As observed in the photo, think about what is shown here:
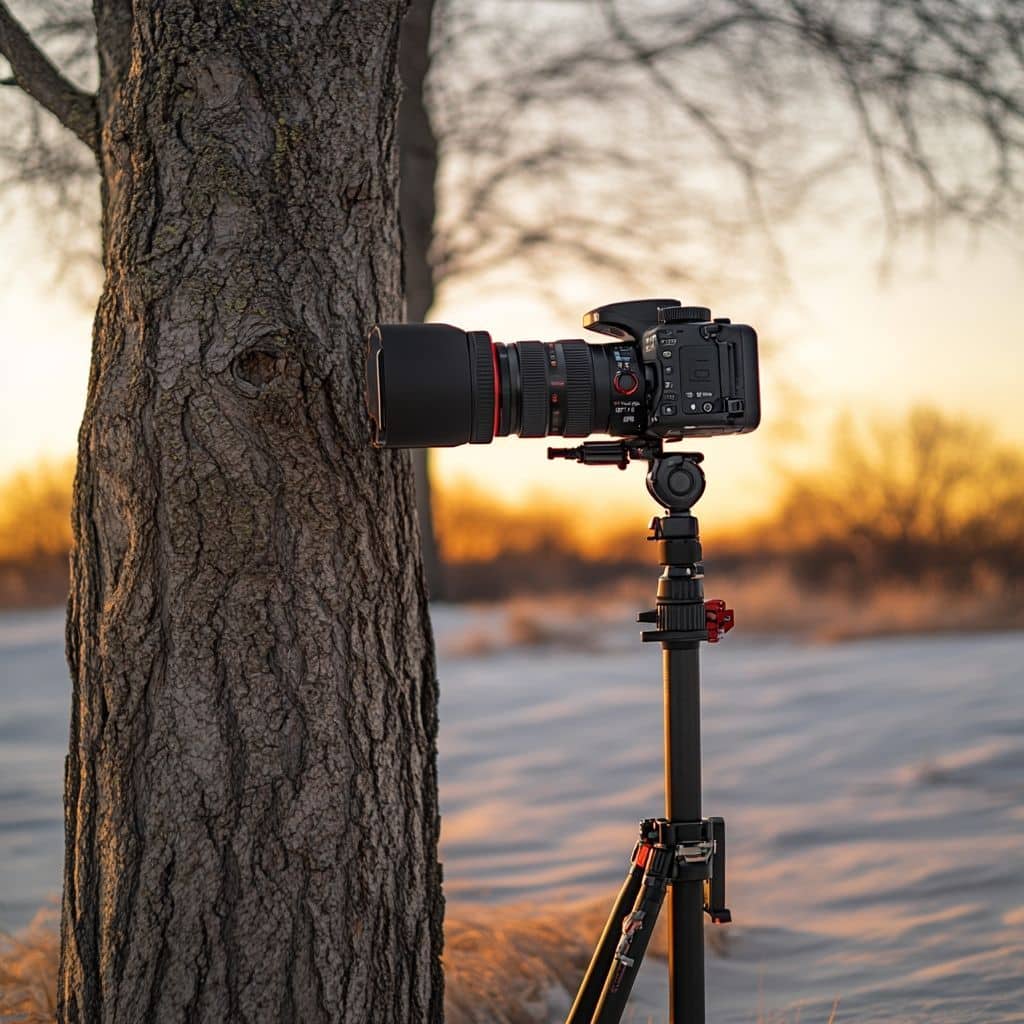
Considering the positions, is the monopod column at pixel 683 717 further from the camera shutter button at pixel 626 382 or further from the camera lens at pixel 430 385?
the camera lens at pixel 430 385

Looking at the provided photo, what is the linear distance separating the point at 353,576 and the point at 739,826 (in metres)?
2.90

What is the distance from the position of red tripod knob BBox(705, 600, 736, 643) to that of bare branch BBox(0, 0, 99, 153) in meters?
1.81

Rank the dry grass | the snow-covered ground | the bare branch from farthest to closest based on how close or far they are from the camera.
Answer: the snow-covered ground, the bare branch, the dry grass

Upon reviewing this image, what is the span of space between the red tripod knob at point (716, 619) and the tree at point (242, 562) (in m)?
0.61

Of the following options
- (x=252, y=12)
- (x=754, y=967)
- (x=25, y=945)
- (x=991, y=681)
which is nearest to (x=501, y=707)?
(x=991, y=681)

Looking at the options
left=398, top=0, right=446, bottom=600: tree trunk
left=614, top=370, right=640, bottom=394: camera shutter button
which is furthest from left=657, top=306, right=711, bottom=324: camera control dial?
left=398, top=0, right=446, bottom=600: tree trunk

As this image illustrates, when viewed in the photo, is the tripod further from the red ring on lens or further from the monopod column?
the red ring on lens

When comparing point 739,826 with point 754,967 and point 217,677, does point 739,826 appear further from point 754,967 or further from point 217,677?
point 217,677

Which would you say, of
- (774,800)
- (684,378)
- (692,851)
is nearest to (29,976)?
(692,851)

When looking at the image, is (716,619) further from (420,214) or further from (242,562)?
(420,214)

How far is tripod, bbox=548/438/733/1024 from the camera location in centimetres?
225

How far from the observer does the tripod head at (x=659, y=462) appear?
2271 millimetres

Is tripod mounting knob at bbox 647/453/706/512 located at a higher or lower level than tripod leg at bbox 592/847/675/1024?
higher

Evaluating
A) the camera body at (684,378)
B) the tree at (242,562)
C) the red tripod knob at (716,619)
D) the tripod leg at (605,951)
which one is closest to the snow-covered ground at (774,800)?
the tripod leg at (605,951)
